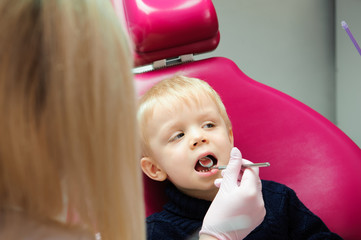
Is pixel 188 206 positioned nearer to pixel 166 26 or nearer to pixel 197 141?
pixel 197 141

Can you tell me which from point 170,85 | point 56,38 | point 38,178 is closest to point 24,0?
point 56,38

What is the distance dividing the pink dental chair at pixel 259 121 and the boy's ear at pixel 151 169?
6 centimetres

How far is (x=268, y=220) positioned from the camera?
1108 millimetres

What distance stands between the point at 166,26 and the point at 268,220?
0.58 meters

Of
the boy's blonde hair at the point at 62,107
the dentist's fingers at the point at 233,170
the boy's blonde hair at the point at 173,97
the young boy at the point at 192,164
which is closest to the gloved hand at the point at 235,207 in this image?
the dentist's fingers at the point at 233,170

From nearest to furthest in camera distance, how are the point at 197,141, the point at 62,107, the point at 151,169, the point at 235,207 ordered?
1. the point at 62,107
2. the point at 235,207
3. the point at 197,141
4. the point at 151,169

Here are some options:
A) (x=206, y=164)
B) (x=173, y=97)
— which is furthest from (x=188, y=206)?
(x=173, y=97)

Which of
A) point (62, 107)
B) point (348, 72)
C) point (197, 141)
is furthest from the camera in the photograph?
point (348, 72)

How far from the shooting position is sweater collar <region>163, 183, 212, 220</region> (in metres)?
1.13

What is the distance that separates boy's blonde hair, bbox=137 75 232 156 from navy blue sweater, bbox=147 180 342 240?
0.17 meters

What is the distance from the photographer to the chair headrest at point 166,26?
1256 mm

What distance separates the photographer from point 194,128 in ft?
3.66

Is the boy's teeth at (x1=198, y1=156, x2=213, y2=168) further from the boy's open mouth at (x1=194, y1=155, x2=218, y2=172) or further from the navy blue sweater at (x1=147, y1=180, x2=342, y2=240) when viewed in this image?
the navy blue sweater at (x1=147, y1=180, x2=342, y2=240)

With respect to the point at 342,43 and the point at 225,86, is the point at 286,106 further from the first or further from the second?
the point at 342,43
